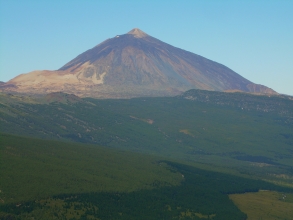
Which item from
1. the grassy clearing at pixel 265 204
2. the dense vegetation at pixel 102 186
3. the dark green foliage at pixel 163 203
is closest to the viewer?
the dense vegetation at pixel 102 186

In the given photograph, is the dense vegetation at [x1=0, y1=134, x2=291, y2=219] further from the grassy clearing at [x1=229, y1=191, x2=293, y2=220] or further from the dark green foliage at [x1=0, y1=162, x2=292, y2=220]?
the grassy clearing at [x1=229, y1=191, x2=293, y2=220]

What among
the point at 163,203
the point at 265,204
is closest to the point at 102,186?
the point at 163,203

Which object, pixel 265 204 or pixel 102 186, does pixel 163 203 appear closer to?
pixel 102 186

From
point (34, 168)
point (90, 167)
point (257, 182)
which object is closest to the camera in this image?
point (34, 168)

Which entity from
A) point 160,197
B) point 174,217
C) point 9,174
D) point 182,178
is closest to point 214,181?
point 182,178

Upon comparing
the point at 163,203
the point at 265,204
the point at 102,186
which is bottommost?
the point at 265,204

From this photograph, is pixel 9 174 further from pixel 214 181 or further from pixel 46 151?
pixel 214 181

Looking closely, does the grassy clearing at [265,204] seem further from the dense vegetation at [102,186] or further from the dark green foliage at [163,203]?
the dense vegetation at [102,186]

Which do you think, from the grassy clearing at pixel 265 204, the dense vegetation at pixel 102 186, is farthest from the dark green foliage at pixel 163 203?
the grassy clearing at pixel 265 204
